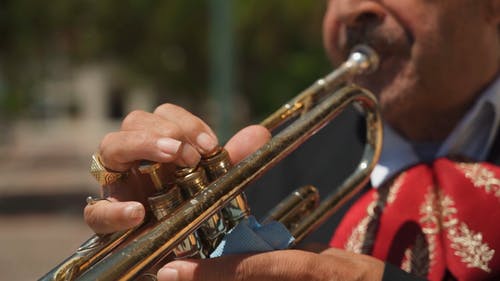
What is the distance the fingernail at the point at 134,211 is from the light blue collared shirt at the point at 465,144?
24.5 inches

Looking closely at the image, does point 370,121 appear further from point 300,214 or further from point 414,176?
point 300,214

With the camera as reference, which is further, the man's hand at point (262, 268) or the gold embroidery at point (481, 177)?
the gold embroidery at point (481, 177)

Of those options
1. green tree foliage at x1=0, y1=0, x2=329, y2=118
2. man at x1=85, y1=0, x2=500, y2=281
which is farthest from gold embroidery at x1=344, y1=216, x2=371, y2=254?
green tree foliage at x1=0, y1=0, x2=329, y2=118

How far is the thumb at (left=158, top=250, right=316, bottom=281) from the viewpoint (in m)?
1.13

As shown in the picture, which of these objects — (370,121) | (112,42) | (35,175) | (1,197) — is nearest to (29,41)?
(112,42)

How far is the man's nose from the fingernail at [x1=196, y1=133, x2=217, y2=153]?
53 centimetres

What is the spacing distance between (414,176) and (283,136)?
1.16 ft

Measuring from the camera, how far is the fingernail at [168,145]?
122cm

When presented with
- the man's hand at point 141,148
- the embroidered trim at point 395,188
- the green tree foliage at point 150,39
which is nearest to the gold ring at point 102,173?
the man's hand at point 141,148

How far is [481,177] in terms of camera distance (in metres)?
1.50

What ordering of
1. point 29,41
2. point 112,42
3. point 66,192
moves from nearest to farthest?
point 29,41 → point 112,42 → point 66,192

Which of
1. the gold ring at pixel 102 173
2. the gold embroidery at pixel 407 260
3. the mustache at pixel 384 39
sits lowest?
the gold embroidery at pixel 407 260

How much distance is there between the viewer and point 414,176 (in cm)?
160

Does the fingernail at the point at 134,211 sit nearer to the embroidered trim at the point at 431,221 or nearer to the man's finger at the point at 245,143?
the man's finger at the point at 245,143
